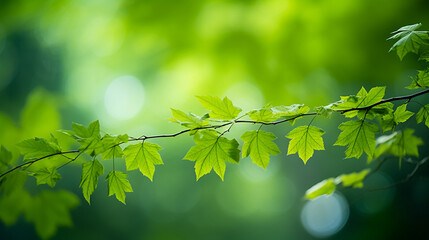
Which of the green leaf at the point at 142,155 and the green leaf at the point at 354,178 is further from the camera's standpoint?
the green leaf at the point at 354,178

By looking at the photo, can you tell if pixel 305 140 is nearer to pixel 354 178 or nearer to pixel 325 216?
pixel 354 178

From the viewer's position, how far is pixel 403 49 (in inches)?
33.7

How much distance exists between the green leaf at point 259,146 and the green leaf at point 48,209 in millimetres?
1213

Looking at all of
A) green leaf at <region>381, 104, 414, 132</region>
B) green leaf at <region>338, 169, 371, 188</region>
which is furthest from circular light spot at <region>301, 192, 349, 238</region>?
green leaf at <region>381, 104, 414, 132</region>

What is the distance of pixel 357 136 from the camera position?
2.89 feet

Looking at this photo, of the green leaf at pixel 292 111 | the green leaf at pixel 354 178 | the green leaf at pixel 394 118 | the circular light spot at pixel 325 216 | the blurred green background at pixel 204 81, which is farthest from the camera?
the circular light spot at pixel 325 216

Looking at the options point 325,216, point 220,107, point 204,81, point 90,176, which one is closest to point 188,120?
point 220,107

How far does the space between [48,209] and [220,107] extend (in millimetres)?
1385

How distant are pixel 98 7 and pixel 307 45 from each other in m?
1.91

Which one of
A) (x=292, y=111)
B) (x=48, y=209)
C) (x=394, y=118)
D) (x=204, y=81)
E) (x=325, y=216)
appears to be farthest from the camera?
(x=325, y=216)

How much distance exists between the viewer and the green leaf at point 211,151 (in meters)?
0.85

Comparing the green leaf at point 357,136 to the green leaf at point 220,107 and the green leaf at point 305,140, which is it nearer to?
the green leaf at point 305,140

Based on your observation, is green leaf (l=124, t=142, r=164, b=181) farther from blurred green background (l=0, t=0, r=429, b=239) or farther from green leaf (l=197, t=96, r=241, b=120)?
blurred green background (l=0, t=0, r=429, b=239)

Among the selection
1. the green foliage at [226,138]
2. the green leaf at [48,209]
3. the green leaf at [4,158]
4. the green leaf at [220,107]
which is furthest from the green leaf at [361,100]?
the green leaf at [48,209]
